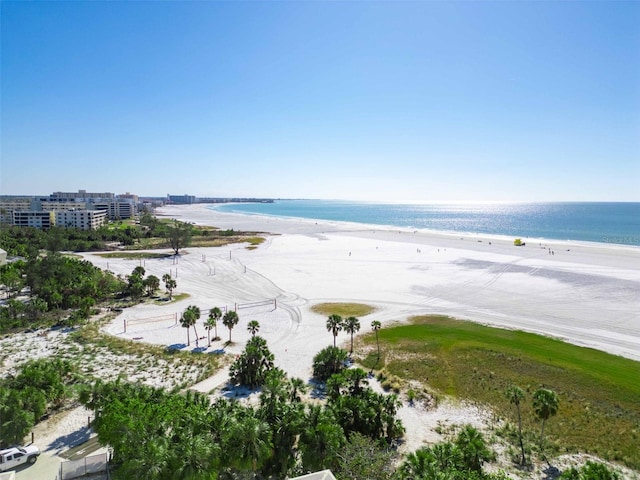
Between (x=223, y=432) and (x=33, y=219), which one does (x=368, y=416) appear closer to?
(x=223, y=432)

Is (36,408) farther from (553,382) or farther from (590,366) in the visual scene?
(590,366)

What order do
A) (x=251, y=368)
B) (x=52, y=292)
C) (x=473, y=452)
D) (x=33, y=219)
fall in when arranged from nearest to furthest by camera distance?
1. (x=473, y=452)
2. (x=251, y=368)
3. (x=52, y=292)
4. (x=33, y=219)

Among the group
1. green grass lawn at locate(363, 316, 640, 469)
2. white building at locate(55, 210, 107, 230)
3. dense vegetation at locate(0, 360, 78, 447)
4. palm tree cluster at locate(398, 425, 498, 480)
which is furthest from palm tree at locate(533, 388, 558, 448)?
white building at locate(55, 210, 107, 230)

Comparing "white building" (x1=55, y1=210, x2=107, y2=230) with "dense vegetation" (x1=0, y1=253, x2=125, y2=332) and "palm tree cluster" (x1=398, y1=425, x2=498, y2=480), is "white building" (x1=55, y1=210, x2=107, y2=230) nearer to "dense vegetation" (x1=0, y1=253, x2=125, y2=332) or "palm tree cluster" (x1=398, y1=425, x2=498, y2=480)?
"dense vegetation" (x1=0, y1=253, x2=125, y2=332)

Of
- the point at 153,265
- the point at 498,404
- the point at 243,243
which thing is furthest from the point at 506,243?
the point at 153,265

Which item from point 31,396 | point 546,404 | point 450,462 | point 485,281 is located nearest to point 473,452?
point 450,462

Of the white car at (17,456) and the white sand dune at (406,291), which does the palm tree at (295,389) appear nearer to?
the white sand dune at (406,291)
